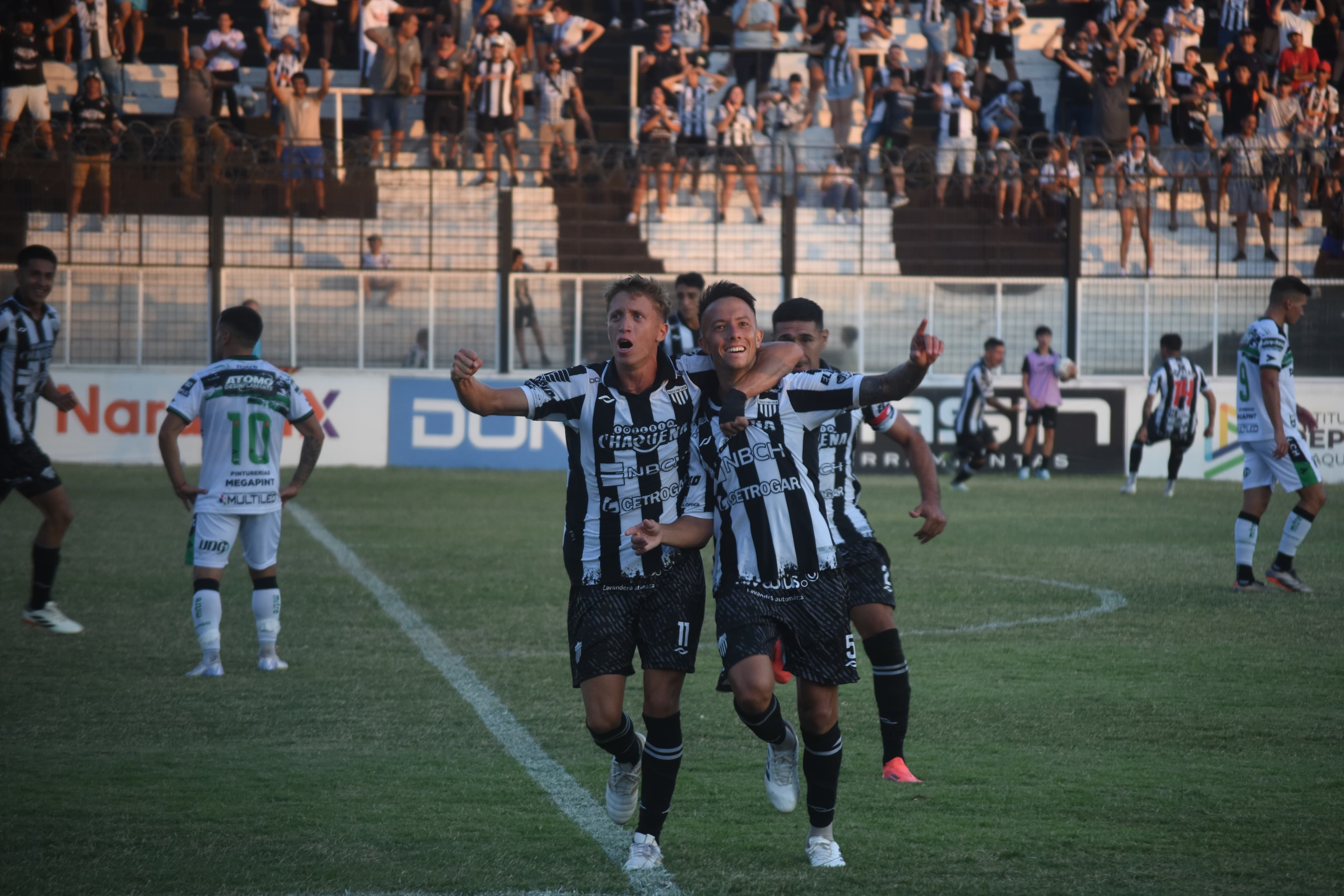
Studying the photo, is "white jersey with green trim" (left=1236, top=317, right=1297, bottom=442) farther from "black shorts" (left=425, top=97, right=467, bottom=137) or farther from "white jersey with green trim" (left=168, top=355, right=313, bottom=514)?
"black shorts" (left=425, top=97, right=467, bottom=137)

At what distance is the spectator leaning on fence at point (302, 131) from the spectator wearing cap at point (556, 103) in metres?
3.58

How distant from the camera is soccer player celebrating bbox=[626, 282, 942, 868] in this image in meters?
4.55

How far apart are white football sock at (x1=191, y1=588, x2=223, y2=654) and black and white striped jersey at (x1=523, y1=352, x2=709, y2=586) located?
133 inches

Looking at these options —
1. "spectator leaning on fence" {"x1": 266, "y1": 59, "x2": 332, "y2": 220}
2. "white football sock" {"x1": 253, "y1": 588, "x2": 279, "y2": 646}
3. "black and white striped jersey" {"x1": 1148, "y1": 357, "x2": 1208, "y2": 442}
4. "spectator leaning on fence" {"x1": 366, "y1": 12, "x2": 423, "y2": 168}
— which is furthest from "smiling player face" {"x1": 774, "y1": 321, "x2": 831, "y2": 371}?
"spectator leaning on fence" {"x1": 366, "y1": 12, "x2": 423, "y2": 168}

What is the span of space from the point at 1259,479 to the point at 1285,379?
2.46ft

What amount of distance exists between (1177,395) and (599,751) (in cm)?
1473

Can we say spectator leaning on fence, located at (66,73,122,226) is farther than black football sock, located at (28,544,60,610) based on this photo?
Yes

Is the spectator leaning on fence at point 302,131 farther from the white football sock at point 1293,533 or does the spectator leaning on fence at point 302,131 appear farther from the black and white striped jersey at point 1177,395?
the white football sock at point 1293,533

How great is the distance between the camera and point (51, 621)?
8.72 metres

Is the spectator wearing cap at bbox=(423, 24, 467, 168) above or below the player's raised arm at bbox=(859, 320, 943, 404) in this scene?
above

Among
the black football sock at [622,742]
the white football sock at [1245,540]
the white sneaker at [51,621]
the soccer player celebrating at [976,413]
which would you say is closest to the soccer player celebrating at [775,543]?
the black football sock at [622,742]

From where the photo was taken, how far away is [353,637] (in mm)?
8648

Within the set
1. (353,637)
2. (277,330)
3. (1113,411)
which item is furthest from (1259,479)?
(277,330)

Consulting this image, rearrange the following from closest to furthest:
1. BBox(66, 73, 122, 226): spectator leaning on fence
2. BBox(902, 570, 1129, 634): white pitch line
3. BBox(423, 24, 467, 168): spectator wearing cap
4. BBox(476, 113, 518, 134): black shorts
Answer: BBox(902, 570, 1129, 634): white pitch line < BBox(66, 73, 122, 226): spectator leaning on fence < BBox(476, 113, 518, 134): black shorts < BBox(423, 24, 467, 168): spectator wearing cap
